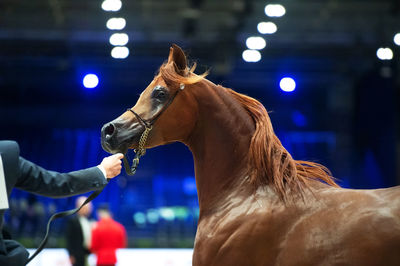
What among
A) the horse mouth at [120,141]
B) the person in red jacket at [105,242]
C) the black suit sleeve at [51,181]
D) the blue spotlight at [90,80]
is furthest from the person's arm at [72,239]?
the black suit sleeve at [51,181]

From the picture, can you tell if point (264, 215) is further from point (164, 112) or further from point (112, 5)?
point (112, 5)

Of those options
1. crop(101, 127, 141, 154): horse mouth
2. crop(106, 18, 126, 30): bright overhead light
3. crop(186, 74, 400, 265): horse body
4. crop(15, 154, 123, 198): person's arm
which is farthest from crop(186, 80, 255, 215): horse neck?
crop(106, 18, 126, 30): bright overhead light

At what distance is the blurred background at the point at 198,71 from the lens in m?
9.30

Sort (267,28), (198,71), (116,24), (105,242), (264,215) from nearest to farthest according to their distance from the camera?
1. (264,215)
2. (105,242)
3. (116,24)
4. (267,28)
5. (198,71)

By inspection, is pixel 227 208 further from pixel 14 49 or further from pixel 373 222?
pixel 14 49

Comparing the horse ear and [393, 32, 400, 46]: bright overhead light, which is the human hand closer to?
the horse ear

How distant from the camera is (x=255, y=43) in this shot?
8.96 metres

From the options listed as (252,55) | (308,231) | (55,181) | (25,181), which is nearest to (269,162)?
(308,231)

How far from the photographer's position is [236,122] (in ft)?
8.14

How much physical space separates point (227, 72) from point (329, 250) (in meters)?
8.37

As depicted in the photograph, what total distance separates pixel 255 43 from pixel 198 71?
47.3 inches

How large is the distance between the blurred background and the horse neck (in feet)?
18.8

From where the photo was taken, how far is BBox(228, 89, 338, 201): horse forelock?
2.32 m

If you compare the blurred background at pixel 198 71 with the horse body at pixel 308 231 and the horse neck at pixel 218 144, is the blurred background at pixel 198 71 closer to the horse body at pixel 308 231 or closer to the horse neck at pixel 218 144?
the horse neck at pixel 218 144
